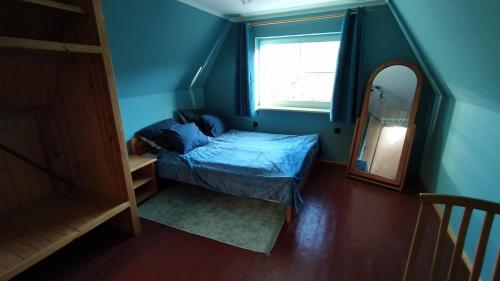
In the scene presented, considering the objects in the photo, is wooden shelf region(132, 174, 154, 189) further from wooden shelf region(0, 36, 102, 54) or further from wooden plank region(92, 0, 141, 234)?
wooden shelf region(0, 36, 102, 54)

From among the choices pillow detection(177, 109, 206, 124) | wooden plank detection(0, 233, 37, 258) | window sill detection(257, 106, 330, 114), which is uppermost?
window sill detection(257, 106, 330, 114)

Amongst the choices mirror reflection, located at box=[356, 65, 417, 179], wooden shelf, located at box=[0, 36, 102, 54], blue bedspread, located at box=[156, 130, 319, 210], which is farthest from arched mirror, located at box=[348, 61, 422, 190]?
wooden shelf, located at box=[0, 36, 102, 54]

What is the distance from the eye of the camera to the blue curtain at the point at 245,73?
3408 millimetres

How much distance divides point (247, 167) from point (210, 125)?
1.38 m

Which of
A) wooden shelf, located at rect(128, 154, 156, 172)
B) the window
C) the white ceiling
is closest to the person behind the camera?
wooden shelf, located at rect(128, 154, 156, 172)

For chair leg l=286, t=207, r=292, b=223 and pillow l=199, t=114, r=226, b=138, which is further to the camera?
pillow l=199, t=114, r=226, b=138

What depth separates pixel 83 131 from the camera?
195 cm

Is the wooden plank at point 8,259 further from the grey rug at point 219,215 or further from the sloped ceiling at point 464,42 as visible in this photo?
the sloped ceiling at point 464,42

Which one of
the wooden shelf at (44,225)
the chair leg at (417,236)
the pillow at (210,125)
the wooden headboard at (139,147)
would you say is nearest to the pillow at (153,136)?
the wooden headboard at (139,147)

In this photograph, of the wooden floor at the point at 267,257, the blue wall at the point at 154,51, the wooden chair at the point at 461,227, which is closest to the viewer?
the wooden chair at the point at 461,227

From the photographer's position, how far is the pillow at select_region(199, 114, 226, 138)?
138 inches

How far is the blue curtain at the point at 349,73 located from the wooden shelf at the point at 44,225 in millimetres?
2712

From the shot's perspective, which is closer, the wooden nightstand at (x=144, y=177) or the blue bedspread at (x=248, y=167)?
the blue bedspread at (x=248, y=167)

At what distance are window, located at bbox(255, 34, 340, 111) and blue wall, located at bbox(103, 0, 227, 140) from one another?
34.9 inches
